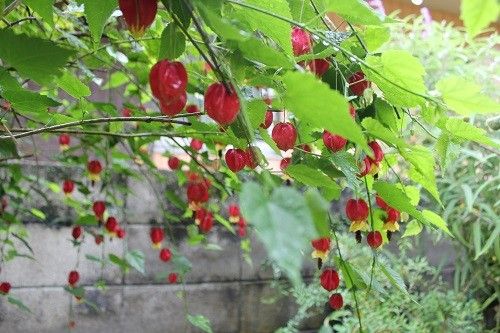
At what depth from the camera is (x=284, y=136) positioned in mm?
574

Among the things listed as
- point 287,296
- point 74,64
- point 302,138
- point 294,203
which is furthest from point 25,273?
point 294,203

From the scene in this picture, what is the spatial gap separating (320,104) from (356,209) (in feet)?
1.33

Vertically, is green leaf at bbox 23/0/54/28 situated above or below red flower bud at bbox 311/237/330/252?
above

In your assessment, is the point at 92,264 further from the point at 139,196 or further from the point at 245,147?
the point at 245,147

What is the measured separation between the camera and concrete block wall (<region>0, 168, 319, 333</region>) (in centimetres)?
203

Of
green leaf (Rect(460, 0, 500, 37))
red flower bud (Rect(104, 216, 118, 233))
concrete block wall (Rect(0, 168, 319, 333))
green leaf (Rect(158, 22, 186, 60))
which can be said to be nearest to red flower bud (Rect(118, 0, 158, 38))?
green leaf (Rect(158, 22, 186, 60))

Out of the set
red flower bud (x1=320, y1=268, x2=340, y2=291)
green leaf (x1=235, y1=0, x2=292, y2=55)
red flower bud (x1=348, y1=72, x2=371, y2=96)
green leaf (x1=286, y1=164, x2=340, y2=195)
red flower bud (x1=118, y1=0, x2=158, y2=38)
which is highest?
red flower bud (x1=118, y1=0, x2=158, y2=38)

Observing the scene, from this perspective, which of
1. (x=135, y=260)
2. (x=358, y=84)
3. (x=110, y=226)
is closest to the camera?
(x=358, y=84)

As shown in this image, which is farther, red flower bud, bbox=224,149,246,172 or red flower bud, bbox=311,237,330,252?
red flower bud, bbox=311,237,330,252

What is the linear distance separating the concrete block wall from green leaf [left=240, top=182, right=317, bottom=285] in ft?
5.75

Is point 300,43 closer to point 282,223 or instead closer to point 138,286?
point 282,223

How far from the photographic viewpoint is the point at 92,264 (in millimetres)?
2141

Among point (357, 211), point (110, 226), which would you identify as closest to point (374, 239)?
point (357, 211)

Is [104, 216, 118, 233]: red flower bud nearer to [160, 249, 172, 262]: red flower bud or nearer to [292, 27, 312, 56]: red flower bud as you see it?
[160, 249, 172, 262]: red flower bud
